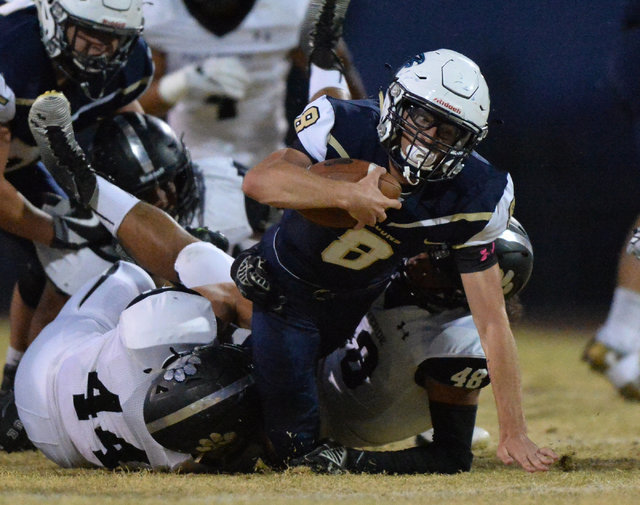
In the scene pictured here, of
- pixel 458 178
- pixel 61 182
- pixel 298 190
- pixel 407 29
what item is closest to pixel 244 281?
pixel 298 190

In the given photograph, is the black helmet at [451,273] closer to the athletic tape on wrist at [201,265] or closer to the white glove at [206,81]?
the athletic tape on wrist at [201,265]

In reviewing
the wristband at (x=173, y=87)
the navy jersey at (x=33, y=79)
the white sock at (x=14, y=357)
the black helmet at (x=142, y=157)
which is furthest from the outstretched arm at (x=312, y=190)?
the wristband at (x=173, y=87)

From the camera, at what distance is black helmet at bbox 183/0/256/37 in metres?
5.29

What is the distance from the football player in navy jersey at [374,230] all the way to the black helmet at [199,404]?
111 millimetres

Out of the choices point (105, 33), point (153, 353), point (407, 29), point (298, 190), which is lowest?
point (407, 29)

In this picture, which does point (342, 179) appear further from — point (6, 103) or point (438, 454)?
point (6, 103)

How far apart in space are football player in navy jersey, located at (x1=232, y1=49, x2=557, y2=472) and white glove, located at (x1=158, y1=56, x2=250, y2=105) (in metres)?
1.92

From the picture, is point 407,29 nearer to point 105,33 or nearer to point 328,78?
point 328,78

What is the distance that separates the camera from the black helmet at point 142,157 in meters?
3.99

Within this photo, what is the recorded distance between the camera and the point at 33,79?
12.6ft

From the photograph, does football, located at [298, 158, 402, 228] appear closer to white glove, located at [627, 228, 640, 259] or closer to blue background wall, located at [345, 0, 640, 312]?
white glove, located at [627, 228, 640, 259]

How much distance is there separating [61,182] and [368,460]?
1562 millimetres

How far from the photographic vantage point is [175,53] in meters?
5.38

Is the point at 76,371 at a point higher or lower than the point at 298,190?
lower
